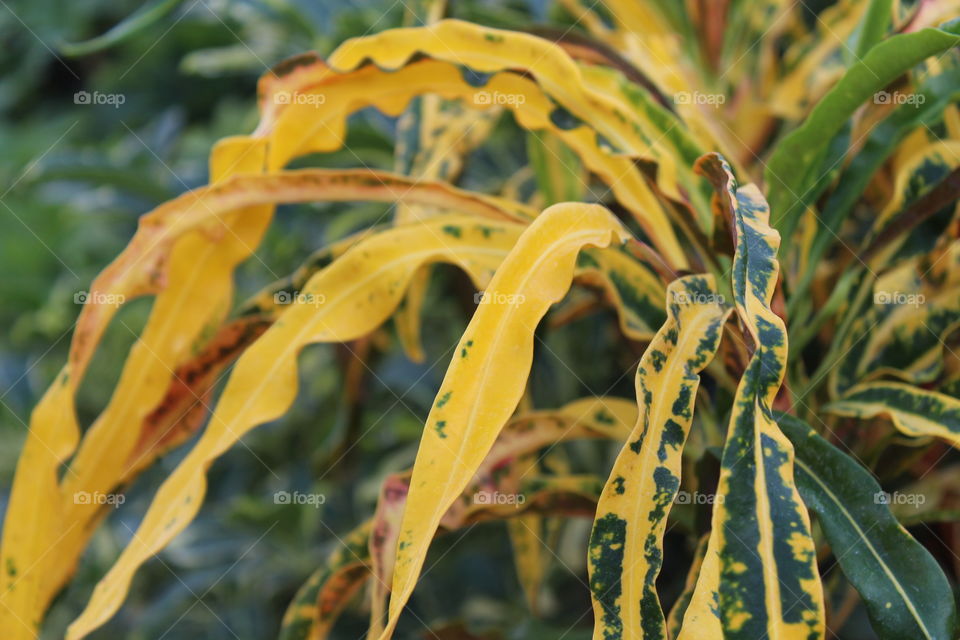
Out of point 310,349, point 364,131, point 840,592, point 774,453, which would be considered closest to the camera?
point 774,453

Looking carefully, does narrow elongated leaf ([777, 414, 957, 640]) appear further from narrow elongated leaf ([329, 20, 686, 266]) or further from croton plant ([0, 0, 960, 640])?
narrow elongated leaf ([329, 20, 686, 266])

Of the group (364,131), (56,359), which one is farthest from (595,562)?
(56,359)

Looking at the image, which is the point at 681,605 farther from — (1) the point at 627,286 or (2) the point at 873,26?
(2) the point at 873,26

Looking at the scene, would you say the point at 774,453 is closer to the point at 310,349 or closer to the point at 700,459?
the point at 700,459

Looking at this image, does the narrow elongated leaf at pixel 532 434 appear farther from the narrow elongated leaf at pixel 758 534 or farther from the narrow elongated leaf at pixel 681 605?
the narrow elongated leaf at pixel 758 534

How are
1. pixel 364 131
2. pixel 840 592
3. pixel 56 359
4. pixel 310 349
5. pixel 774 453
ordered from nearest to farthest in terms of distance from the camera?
pixel 774 453 < pixel 840 592 < pixel 364 131 < pixel 310 349 < pixel 56 359

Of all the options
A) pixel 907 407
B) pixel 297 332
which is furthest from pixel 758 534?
pixel 297 332

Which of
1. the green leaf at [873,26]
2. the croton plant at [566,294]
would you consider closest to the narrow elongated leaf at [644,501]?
the croton plant at [566,294]
